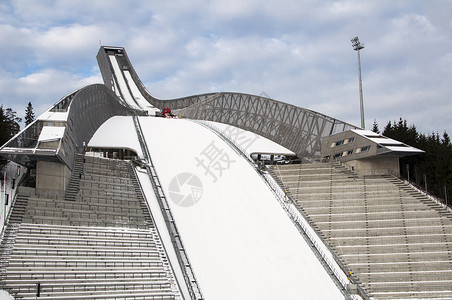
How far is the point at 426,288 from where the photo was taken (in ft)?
52.6

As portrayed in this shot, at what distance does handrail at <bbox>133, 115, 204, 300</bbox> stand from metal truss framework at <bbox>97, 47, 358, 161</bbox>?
31.8ft

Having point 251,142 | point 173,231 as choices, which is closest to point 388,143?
point 251,142

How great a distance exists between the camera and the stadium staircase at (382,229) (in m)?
16.4

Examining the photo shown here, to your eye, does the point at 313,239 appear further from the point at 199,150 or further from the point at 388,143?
the point at 199,150

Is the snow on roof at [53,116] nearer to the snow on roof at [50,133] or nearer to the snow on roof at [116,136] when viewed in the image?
the snow on roof at [50,133]

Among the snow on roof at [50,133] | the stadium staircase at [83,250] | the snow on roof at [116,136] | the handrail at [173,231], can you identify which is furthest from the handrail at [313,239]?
the snow on roof at [50,133]

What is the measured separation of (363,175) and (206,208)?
8.96 metres

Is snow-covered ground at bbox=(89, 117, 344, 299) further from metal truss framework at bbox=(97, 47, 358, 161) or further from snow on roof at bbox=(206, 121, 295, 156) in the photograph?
metal truss framework at bbox=(97, 47, 358, 161)

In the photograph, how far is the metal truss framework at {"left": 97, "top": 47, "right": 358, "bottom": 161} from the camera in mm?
28109

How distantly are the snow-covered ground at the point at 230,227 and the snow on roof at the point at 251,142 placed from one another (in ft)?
6.49

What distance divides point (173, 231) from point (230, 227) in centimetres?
229

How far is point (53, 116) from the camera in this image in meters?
19.5

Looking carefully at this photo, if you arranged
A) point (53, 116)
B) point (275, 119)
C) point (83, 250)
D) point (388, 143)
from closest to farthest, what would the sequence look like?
1. point (83, 250)
2. point (53, 116)
3. point (388, 143)
4. point (275, 119)

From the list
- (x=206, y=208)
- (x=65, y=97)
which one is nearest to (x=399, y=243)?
(x=206, y=208)
